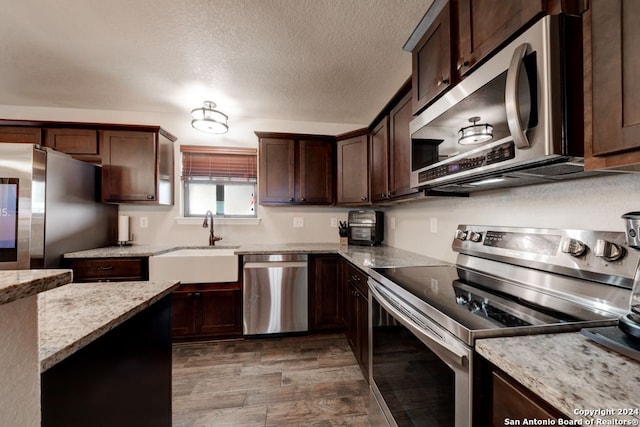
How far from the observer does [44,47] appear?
1.86 meters

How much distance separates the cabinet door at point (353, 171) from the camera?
106 inches

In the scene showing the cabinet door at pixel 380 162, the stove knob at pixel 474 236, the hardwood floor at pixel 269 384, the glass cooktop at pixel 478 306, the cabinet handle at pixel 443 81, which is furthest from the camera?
the cabinet door at pixel 380 162

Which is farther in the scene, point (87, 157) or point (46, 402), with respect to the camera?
point (87, 157)

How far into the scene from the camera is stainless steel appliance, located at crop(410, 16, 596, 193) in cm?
76

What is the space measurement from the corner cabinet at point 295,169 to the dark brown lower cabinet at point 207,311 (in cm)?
104

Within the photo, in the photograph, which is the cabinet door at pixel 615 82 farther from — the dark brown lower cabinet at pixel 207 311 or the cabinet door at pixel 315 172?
the dark brown lower cabinet at pixel 207 311

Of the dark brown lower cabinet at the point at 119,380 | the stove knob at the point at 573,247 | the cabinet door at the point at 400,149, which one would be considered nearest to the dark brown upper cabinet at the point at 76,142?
the dark brown lower cabinet at the point at 119,380

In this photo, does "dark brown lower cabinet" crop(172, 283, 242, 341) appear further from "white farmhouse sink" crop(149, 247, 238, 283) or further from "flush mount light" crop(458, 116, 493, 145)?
"flush mount light" crop(458, 116, 493, 145)

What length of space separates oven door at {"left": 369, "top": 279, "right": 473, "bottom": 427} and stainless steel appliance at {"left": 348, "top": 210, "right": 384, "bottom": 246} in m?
1.31

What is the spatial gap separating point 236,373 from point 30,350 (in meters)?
1.83

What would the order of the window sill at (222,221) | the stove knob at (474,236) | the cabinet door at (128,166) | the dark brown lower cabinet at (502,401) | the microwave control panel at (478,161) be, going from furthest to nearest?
1. the window sill at (222,221)
2. the cabinet door at (128,166)
3. the stove knob at (474,236)
4. the microwave control panel at (478,161)
5. the dark brown lower cabinet at (502,401)

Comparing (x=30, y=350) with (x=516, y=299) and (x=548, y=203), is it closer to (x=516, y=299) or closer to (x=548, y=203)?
(x=516, y=299)

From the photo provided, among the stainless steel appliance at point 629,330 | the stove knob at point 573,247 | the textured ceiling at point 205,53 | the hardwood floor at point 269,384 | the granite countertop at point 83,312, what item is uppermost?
the textured ceiling at point 205,53

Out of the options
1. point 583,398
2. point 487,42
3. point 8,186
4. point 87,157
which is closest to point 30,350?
point 583,398
